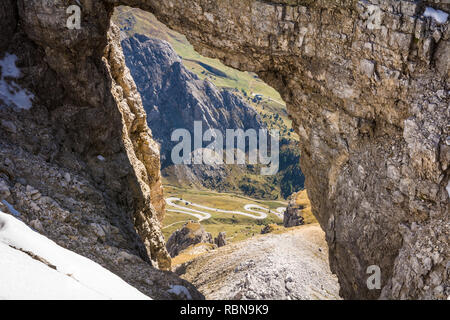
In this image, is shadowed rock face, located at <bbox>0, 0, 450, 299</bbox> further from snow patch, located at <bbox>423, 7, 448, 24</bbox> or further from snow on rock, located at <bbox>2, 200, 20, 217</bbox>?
snow on rock, located at <bbox>2, 200, 20, 217</bbox>

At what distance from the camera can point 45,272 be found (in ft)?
73.1

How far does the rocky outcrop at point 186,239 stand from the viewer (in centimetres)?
8661

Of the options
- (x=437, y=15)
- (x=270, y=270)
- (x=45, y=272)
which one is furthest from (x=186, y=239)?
(x=437, y=15)

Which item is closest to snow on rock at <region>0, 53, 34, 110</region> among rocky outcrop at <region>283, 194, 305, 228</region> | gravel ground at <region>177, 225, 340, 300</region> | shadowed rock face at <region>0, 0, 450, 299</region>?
shadowed rock face at <region>0, 0, 450, 299</region>

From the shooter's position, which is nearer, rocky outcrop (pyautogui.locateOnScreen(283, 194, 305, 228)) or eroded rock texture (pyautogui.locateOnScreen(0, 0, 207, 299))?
eroded rock texture (pyautogui.locateOnScreen(0, 0, 207, 299))

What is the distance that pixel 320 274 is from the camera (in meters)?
44.3

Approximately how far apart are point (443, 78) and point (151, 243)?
2887 centimetres

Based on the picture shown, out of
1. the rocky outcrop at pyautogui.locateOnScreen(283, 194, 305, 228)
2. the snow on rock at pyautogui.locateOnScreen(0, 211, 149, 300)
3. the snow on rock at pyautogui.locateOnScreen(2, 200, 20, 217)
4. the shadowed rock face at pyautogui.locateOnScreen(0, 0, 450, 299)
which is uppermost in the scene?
the shadowed rock face at pyautogui.locateOnScreen(0, 0, 450, 299)

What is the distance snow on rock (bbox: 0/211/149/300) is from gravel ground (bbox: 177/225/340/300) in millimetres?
15124

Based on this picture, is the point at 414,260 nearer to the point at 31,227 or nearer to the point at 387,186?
the point at 387,186

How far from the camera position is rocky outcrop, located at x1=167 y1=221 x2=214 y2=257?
86.6 meters

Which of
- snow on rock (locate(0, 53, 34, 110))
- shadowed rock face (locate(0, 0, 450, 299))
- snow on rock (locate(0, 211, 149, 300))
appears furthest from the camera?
snow on rock (locate(0, 53, 34, 110))

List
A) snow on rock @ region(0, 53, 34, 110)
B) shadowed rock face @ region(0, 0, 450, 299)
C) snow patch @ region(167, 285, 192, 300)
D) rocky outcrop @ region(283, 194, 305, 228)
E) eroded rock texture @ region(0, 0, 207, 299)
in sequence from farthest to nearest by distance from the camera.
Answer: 1. rocky outcrop @ region(283, 194, 305, 228)
2. snow on rock @ region(0, 53, 34, 110)
3. snow patch @ region(167, 285, 192, 300)
4. eroded rock texture @ region(0, 0, 207, 299)
5. shadowed rock face @ region(0, 0, 450, 299)

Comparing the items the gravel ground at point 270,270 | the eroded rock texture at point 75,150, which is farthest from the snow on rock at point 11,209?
the gravel ground at point 270,270
